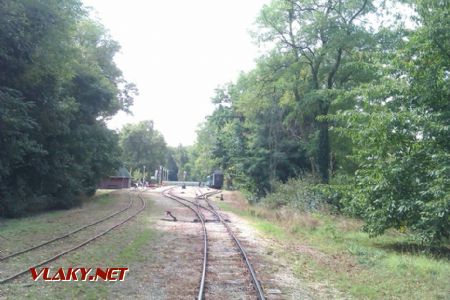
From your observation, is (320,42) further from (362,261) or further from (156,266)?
(156,266)

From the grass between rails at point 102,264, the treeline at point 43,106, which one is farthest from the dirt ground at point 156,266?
the treeline at point 43,106

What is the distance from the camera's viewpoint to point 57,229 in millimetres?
17781

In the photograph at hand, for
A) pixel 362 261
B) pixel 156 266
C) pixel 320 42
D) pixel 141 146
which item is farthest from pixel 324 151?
pixel 141 146

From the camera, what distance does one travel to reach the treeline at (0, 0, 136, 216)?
17.9m

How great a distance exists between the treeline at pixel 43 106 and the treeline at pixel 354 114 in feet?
37.4

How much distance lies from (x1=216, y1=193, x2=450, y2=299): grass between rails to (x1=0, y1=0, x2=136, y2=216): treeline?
10.8 meters

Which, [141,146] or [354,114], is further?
[141,146]

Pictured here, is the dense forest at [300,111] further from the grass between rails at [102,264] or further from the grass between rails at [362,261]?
the grass between rails at [102,264]

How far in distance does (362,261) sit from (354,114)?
4.63m

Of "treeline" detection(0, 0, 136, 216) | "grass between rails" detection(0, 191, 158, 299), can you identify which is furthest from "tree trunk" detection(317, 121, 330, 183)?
Answer: "treeline" detection(0, 0, 136, 216)

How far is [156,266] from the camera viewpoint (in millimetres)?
11250

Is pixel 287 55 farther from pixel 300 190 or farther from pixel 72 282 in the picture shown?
pixel 72 282

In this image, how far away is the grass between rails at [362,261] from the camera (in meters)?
9.63

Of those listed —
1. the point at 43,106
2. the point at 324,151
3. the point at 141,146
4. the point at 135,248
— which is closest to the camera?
the point at 135,248
